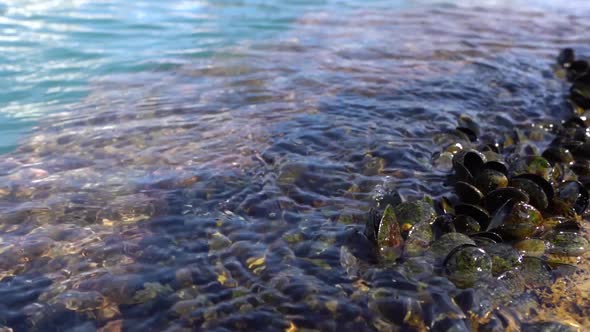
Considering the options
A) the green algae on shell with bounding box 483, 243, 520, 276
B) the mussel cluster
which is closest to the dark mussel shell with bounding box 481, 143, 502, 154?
the mussel cluster

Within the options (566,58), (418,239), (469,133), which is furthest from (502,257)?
(566,58)

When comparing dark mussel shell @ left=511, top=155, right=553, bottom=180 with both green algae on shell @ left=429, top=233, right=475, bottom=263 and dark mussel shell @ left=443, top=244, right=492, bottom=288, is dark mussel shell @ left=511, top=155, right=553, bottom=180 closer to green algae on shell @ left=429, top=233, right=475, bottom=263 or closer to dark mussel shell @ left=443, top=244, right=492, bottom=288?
green algae on shell @ left=429, top=233, right=475, bottom=263

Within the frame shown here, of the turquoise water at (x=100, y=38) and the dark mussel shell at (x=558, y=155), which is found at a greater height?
the turquoise water at (x=100, y=38)

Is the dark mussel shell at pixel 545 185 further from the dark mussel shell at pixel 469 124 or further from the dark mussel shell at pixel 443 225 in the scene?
the dark mussel shell at pixel 469 124

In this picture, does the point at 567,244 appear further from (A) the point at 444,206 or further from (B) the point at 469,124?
(B) the point at 469,124

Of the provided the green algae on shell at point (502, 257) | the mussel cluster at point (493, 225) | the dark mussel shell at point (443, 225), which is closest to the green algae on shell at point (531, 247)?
the mussel cluster at point (493, 225)

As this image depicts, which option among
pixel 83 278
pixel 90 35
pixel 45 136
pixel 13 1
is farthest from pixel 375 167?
pixel 13 1

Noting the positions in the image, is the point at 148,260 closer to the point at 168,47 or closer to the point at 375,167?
the point at 375,167
